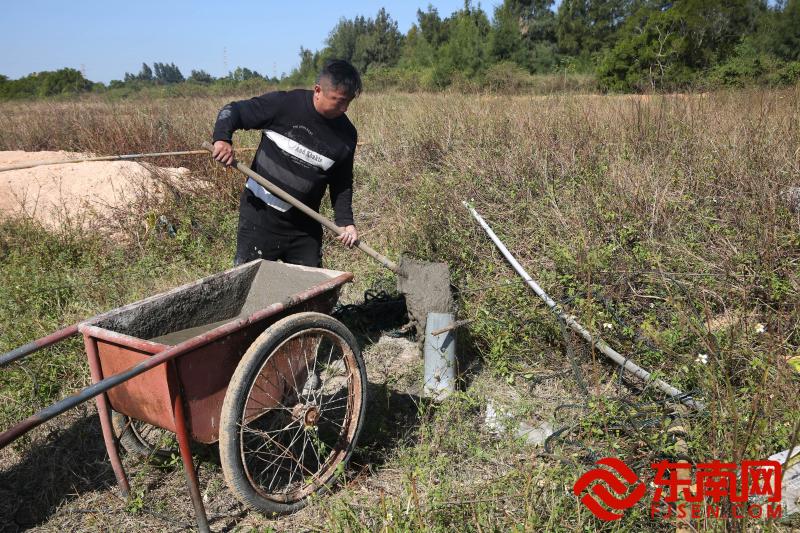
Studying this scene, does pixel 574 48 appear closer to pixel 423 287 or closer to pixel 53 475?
→ pixel 423 287

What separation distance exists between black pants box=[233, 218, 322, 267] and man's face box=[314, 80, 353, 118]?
83 centimetres

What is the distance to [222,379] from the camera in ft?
7.28

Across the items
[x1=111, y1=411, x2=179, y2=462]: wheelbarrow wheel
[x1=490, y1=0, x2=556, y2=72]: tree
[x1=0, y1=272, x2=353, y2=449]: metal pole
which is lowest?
[x1=111, y1=411, x2=179, y2=462]: wheelbarrow wheel

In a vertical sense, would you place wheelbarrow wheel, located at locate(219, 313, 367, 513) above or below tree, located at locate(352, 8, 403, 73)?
below

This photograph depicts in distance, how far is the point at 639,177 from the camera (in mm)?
4531

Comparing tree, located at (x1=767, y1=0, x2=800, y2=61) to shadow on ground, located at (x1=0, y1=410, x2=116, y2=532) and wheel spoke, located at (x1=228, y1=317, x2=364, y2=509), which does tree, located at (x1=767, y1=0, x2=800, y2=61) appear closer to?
wheel spoke, located at (x1=228, y1=317, x2=364, y2=509)

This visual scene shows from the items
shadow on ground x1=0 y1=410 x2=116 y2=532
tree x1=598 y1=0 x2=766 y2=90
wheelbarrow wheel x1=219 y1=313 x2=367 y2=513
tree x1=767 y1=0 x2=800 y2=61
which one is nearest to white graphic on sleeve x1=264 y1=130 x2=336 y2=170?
wheelbarrow wheel x1=219 y1=313 x2=367 y2=513

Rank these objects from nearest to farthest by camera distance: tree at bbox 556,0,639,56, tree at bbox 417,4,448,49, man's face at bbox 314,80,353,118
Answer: man's face at bbox 314,80,353,118 < tree at bbox 556,0,639,56 < tree at bbox 417,4,448,49

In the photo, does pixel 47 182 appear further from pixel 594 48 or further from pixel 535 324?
pixel 594 48

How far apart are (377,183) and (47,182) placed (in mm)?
3968

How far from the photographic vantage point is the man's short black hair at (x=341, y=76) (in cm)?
315

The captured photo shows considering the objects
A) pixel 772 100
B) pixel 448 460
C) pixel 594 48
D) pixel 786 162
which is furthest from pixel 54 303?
pixel 594 48

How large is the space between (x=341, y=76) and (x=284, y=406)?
190 cm

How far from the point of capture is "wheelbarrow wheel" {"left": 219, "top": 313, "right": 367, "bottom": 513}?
83.8 inches
